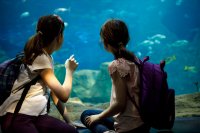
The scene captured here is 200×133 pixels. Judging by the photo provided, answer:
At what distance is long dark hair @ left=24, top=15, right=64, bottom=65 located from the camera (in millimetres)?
2023

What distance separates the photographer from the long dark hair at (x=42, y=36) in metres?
2.02

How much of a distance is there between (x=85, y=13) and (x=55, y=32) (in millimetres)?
36911

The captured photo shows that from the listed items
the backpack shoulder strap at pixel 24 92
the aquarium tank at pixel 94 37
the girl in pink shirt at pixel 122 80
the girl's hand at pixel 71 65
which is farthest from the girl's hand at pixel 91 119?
the aquarium tank at pixel 94 37

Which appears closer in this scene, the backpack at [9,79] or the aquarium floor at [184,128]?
the backpack at [9,79]

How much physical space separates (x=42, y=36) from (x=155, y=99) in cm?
111

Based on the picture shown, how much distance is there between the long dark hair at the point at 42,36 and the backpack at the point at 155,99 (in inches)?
33.2

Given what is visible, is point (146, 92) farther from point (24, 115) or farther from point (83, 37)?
point (83, 37)

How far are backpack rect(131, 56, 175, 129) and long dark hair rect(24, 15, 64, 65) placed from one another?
0.84 meters

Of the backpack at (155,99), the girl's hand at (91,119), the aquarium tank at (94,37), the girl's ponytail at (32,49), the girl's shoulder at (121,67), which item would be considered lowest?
the girl's hand at (91,119)

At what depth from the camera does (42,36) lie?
84.4 inches

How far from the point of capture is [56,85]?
6.44ft

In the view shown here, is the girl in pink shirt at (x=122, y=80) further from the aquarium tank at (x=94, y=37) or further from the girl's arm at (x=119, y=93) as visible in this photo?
the aquarium tank at (x=94, y=37)

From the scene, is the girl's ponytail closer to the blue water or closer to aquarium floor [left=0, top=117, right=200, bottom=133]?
aquarium floor [left=0, top=117, right=200, bottom=133]

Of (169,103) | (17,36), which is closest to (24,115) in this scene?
(169,103)
